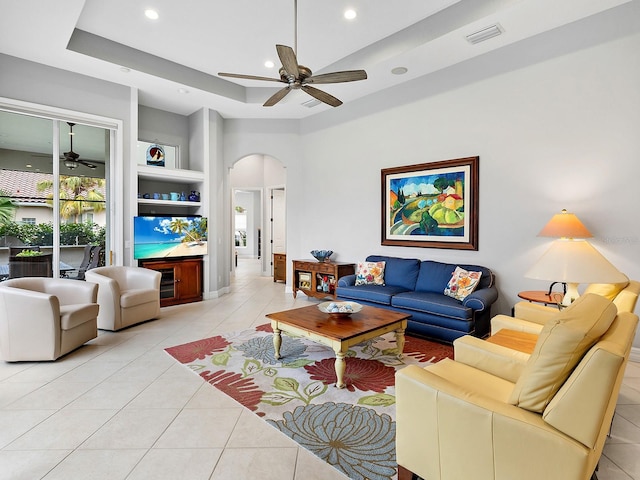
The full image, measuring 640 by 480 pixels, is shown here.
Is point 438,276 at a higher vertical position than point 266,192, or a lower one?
lower

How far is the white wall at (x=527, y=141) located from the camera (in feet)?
11.8

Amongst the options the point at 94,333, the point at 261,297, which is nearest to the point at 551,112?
the point at 261,297

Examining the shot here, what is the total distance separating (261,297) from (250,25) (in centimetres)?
443

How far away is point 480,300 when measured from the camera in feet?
12.8

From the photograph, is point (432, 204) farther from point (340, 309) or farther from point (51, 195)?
point (51, 195)

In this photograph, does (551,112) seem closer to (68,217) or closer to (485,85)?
(485,85)

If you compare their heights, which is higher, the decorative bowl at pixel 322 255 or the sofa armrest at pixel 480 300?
the decorative bowl at pixel 322 255

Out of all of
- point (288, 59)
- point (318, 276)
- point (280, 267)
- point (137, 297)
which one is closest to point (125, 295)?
point (137, 297)

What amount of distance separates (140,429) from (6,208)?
4030mm

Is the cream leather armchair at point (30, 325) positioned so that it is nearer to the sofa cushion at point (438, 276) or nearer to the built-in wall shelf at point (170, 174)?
the built-in wall shelf at point (170, 174)

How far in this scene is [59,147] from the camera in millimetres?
5027

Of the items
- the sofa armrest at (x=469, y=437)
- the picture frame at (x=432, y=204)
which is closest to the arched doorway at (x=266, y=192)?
the picture frame at (x=432, y=204)

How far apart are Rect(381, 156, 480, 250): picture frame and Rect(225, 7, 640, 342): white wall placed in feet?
0.44

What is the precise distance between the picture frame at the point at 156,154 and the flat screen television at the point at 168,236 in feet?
3.80
